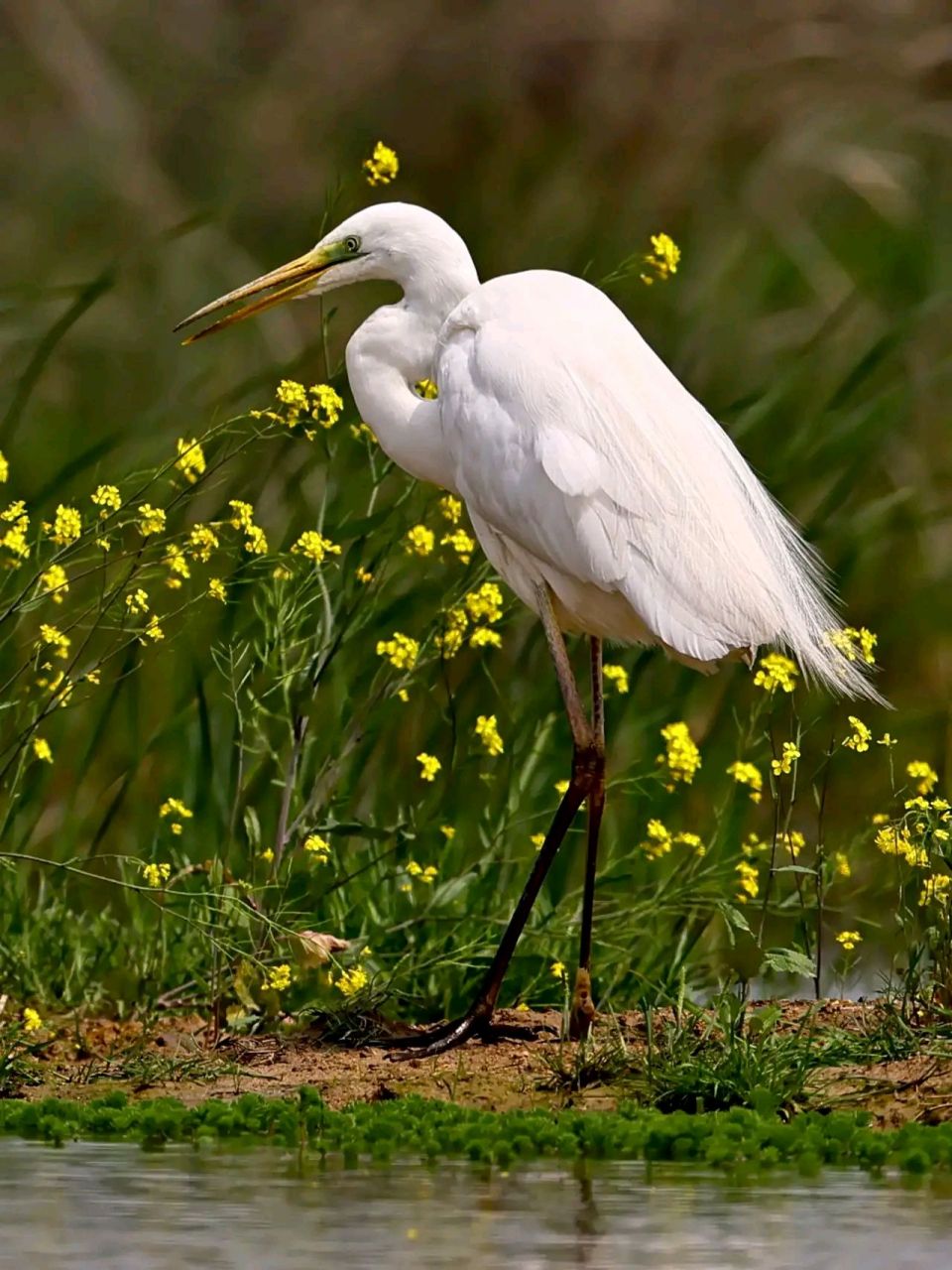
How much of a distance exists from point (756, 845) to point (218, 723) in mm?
1408

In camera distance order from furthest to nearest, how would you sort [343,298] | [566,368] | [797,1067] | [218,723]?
[343,298]
[218,723]
[566,368]
[797,1067]

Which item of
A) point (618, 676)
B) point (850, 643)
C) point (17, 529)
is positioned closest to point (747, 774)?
point (850, 643)

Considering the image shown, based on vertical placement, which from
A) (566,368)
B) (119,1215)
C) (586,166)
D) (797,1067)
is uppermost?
(586,166)

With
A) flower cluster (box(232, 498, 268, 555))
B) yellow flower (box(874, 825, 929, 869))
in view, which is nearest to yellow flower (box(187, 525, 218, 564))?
flower cluster (box(232, 498, 268, 555))

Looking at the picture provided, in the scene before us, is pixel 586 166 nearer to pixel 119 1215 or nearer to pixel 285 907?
pixel 285 907

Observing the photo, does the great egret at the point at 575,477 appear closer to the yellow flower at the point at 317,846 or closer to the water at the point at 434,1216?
the yellow flower at the point at 317,846

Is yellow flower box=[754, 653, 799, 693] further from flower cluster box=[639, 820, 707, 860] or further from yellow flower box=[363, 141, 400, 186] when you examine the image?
yellow flower box=[363, 141, 400, 186]

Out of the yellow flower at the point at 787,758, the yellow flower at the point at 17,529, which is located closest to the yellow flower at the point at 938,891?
the yellow flower at the point at 787,758

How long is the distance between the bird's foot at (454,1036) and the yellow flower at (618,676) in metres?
0.90

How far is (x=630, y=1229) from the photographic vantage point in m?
3.70

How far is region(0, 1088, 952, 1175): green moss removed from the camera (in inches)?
170

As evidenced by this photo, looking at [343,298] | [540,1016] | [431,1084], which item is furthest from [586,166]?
[431,1084]

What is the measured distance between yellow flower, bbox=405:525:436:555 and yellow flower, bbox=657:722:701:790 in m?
0.70

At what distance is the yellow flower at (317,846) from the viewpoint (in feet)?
18.3
